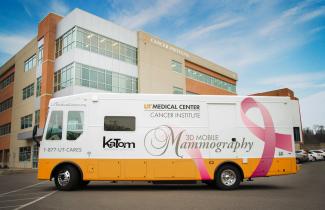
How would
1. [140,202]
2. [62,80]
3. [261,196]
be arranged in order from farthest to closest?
[62,80]
[261,196]
[140,202]

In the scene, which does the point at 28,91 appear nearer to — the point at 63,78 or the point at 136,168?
the point at 63,78

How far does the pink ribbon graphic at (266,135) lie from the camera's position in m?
11.6

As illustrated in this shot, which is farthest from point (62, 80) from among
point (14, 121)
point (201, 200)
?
A: point (201, 200)

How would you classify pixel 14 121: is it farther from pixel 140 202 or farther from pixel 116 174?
pixel 140 202

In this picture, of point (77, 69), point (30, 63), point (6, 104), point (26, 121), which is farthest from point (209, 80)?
point (6, 104)

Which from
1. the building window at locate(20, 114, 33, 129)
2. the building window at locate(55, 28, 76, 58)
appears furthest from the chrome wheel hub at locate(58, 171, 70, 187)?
the building window at locate(20, 114, 33, 129)

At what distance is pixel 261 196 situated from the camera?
9469 mm

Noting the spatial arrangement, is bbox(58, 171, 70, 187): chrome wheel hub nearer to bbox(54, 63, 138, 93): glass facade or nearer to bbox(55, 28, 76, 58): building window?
bbox(54, 63, 138, 93): glass facade

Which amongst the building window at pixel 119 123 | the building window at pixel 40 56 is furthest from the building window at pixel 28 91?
the building window at pixel 119 123

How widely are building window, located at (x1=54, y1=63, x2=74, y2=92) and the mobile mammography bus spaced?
2028cm

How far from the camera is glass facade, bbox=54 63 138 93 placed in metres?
30.7

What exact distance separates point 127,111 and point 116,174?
7.67 feet

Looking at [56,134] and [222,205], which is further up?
[56,134]

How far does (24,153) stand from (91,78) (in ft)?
51.1
